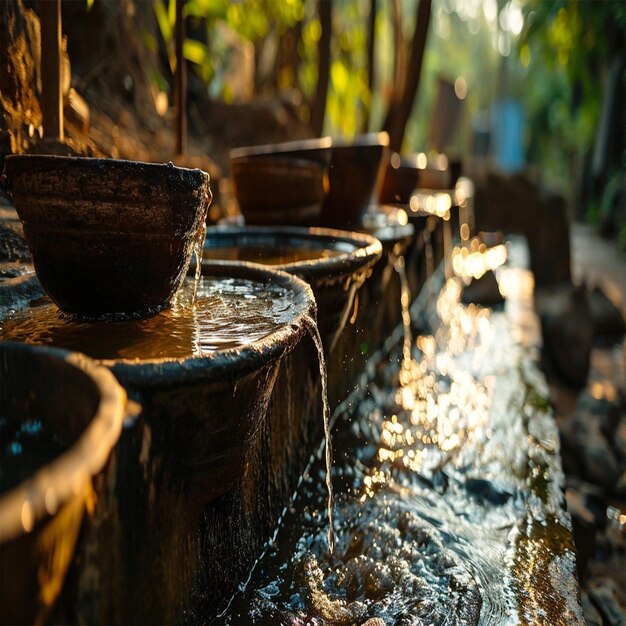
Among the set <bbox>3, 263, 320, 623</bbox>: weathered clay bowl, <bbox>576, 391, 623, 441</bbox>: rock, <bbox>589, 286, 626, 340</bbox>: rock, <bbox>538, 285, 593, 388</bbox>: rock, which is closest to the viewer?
<bbox>3, 263, 320, 623</bbox>: weathered clay bowl

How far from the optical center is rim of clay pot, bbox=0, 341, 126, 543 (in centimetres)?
75

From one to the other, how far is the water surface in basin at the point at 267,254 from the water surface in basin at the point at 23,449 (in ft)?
5.81

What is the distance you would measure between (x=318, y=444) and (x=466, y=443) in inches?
30.6

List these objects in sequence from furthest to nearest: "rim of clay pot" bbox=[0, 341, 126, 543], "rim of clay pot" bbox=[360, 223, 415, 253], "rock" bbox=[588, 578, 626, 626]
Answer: "rim of clay pot" bbox=[360, 223, 415, 253]
"rock" bbox=[588, 578, 626, 626]
"rim of clay pot" bbox=[0, 341, 126, 543]

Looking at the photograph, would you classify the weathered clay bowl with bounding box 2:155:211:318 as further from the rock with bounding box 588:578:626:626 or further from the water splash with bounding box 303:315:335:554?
the rock with bounding box 588:578:626:626

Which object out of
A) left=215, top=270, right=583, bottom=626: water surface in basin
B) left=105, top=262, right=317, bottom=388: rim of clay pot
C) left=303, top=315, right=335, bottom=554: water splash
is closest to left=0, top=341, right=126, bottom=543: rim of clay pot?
left=105, top=262, right=317, bottom=388: rim of clay pot

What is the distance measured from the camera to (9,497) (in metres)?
0.76

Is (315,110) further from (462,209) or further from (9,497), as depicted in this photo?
(9,497)

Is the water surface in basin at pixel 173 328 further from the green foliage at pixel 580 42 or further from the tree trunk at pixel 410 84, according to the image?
the green foliage at pixel 580 42

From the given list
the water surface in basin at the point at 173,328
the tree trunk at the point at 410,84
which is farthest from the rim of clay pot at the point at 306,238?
the tree trunk at the point at 410,84

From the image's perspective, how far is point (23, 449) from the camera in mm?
1239

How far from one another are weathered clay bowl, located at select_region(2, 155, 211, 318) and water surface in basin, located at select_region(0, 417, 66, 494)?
0.55 meters

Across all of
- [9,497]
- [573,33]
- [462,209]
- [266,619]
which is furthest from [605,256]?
[9,497]

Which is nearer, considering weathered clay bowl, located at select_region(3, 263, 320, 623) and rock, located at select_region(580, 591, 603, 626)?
weathered clay bowl, located at select_region(3, 263, 320, 623)
